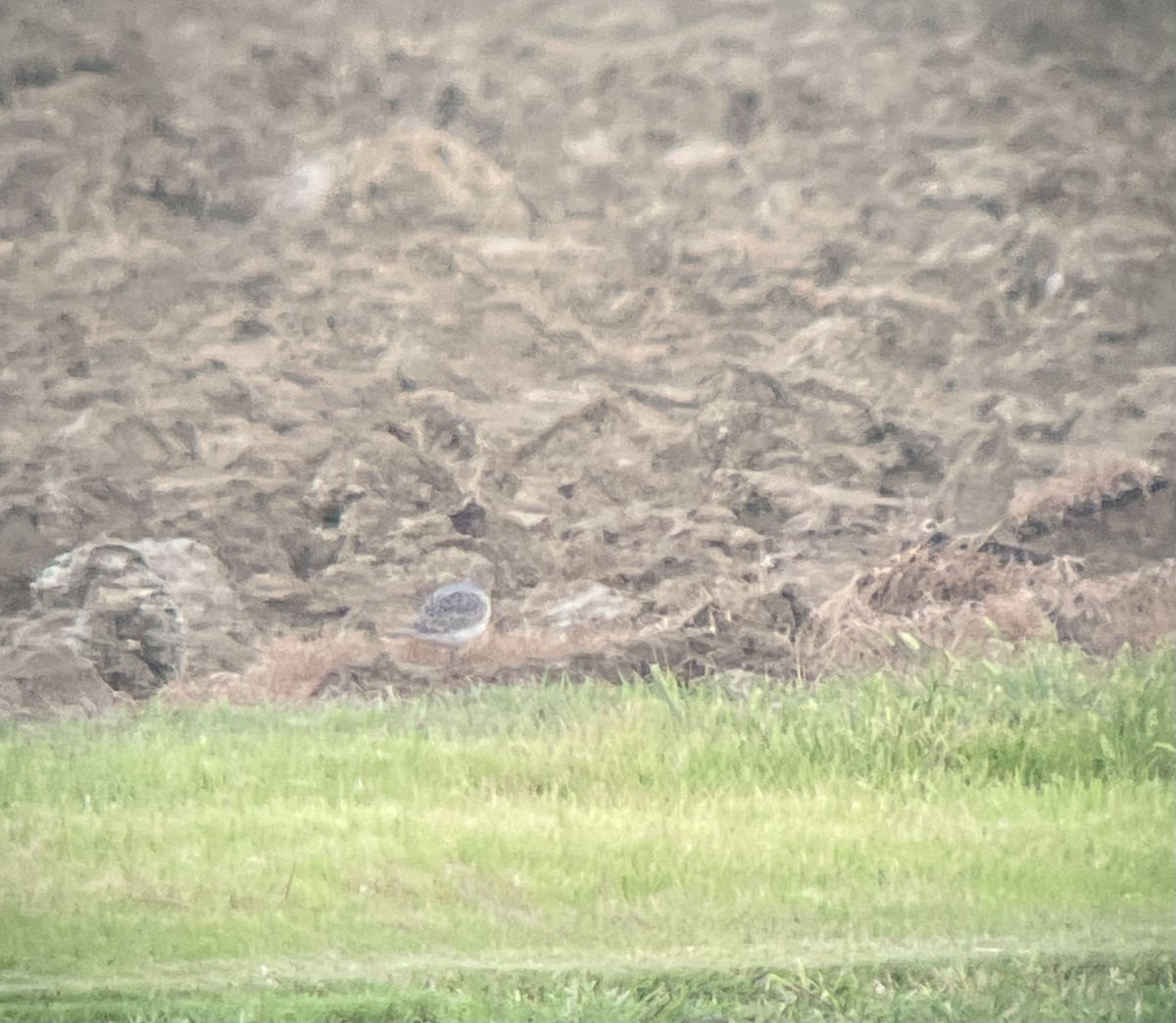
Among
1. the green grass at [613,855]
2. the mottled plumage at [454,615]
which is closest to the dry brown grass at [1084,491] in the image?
the green grass at [613,855]

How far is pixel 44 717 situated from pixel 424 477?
3.52 ft

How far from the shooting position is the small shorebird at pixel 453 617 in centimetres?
384

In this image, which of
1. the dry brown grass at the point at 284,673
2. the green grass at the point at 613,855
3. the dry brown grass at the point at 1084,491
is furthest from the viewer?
the dry brown grass at the point at 1084,491

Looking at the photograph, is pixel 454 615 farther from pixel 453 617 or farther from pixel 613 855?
pixel 613 855

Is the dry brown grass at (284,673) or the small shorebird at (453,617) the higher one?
the small shorebird at (453,617)

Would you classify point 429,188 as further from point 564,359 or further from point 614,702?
point 614,702

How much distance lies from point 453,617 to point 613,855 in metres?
0.76

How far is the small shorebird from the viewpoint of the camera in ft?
12.6

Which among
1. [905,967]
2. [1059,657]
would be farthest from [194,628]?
[1059,657]

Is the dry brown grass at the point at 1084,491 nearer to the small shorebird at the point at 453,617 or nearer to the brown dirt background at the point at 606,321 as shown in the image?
the brown dirt background at the point at 606,321

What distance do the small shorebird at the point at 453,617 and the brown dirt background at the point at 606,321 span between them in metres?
0.05

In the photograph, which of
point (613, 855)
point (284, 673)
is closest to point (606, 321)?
point (284, 673)

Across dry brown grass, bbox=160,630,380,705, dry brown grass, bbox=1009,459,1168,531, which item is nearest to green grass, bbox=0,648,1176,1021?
dry brown grass, bbox=160,630,380,705

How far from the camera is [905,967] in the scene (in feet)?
10.8
